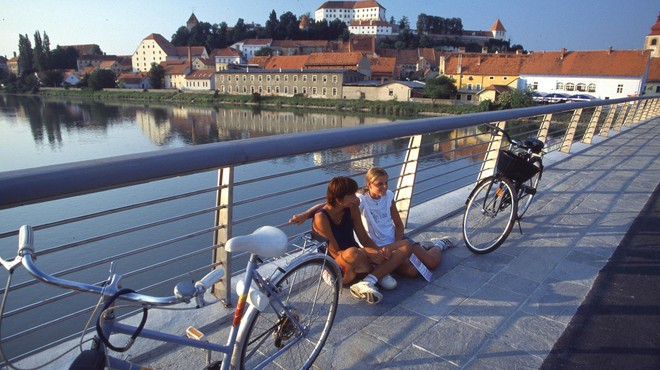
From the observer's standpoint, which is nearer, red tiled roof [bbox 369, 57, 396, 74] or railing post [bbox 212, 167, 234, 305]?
railing post [bbox 212, 167, 234, 305]

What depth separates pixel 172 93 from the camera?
78438mm

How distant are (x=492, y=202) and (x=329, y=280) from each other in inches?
89.6

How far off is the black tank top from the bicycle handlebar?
1552 mm

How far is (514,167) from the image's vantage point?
3.88 meters

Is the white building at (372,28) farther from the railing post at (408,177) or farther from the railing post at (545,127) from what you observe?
the railing post at (408,177)

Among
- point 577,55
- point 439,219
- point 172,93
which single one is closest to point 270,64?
point 172,93

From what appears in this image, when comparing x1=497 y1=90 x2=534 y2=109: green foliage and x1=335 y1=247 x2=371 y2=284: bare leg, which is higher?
x1=335 y1=247 x2=371 y2=284: bare leg

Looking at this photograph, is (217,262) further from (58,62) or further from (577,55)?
(58,62)

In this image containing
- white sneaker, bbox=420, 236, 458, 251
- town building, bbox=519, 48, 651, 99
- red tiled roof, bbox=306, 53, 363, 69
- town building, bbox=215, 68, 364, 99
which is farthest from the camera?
red tiled roof, bbox=306, 53, 363, 69

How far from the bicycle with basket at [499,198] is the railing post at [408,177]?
0.53 metres

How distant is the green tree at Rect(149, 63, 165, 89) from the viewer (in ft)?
292

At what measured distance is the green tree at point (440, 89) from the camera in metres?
58.8

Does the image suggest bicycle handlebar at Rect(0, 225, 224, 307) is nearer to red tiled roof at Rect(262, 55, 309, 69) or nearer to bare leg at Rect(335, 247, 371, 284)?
bare leg at Rect(335, 247, 371, 284)

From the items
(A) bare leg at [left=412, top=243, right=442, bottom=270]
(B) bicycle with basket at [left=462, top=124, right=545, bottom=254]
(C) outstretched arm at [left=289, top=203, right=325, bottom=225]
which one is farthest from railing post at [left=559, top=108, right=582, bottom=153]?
(C) outstretched arm at [left=289, top=203, right=325, bottom=225]
